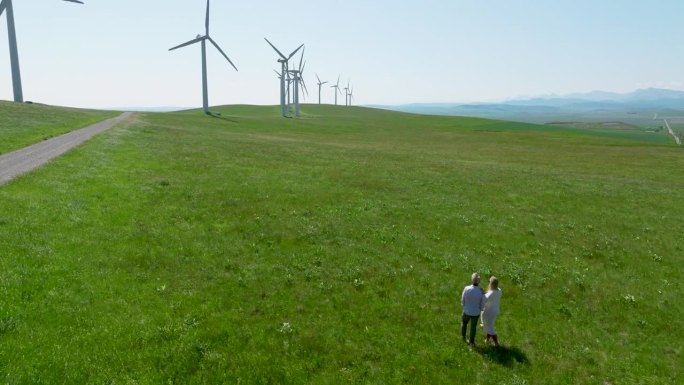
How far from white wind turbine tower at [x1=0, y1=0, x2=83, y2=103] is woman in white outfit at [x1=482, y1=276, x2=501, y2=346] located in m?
133

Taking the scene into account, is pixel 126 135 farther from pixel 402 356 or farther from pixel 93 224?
pixel 402 356

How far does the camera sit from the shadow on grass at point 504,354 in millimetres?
16966

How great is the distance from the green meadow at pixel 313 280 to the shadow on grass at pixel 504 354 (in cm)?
8

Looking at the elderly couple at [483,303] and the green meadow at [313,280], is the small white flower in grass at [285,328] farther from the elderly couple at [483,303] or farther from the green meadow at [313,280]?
the elderly couple at [483,303]

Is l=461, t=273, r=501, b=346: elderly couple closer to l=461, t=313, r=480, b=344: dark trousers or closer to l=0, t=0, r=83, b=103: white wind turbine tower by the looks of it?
l=461, t=313, r=480, b=344: dark trousers

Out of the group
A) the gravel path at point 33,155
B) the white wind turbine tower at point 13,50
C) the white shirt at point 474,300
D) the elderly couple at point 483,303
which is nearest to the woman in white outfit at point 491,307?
the elderly couple at point 483,303

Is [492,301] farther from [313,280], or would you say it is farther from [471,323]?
[313,280]

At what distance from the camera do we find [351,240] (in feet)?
90.8

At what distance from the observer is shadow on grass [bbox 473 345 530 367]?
17.0m

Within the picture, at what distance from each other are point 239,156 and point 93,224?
103 ft

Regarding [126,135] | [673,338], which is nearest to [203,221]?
[673,338]

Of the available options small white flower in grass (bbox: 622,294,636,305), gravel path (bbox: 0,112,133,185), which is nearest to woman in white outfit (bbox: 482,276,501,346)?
small white flower in grass (bbox: 622,294,636,305)

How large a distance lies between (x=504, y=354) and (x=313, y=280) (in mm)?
8924

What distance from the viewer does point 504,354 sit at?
1739 cm
